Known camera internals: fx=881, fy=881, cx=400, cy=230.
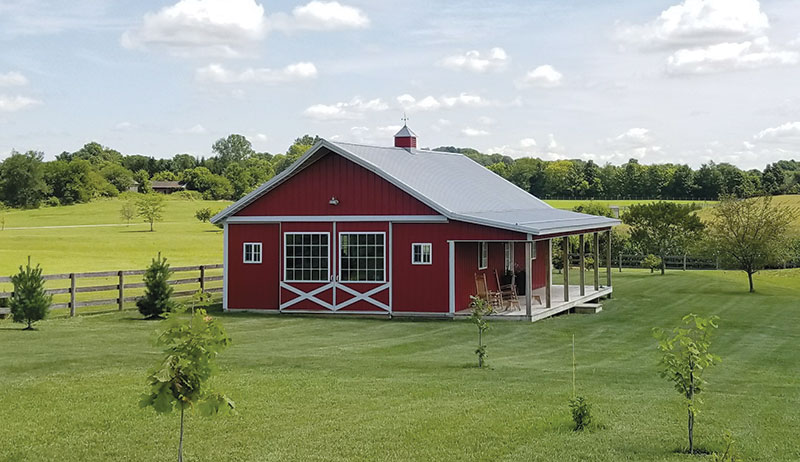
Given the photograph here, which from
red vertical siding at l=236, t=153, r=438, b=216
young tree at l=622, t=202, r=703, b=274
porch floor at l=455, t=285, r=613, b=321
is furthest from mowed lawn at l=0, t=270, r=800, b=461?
young tree at l=622, t=202, r=703, b=274

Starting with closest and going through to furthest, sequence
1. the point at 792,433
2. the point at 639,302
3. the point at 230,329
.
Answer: the point at 792,433 < the point at 230,329 < the point at 639,302

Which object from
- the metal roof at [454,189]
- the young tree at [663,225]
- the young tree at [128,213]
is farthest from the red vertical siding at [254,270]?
the young tree at [128,213]

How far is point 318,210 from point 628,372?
1113 cm

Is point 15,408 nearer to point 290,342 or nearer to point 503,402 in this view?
point 503,402

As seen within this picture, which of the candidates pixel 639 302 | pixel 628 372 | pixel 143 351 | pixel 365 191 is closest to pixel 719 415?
pixel 628 372

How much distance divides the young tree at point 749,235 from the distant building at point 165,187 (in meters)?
76.1

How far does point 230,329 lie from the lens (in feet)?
63.0

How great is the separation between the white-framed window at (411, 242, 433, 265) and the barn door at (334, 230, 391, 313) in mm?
708

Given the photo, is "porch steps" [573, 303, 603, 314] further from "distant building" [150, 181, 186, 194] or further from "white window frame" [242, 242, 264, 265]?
"distant building" [150, 181, 186, 194]

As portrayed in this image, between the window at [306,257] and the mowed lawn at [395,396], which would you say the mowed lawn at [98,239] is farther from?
the mowed lawn at [395,396]

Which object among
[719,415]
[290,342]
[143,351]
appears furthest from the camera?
[290,342]

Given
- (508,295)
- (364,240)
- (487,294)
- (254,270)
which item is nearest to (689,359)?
(487,294)

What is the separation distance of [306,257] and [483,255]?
4.73m

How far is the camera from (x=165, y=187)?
101 m
